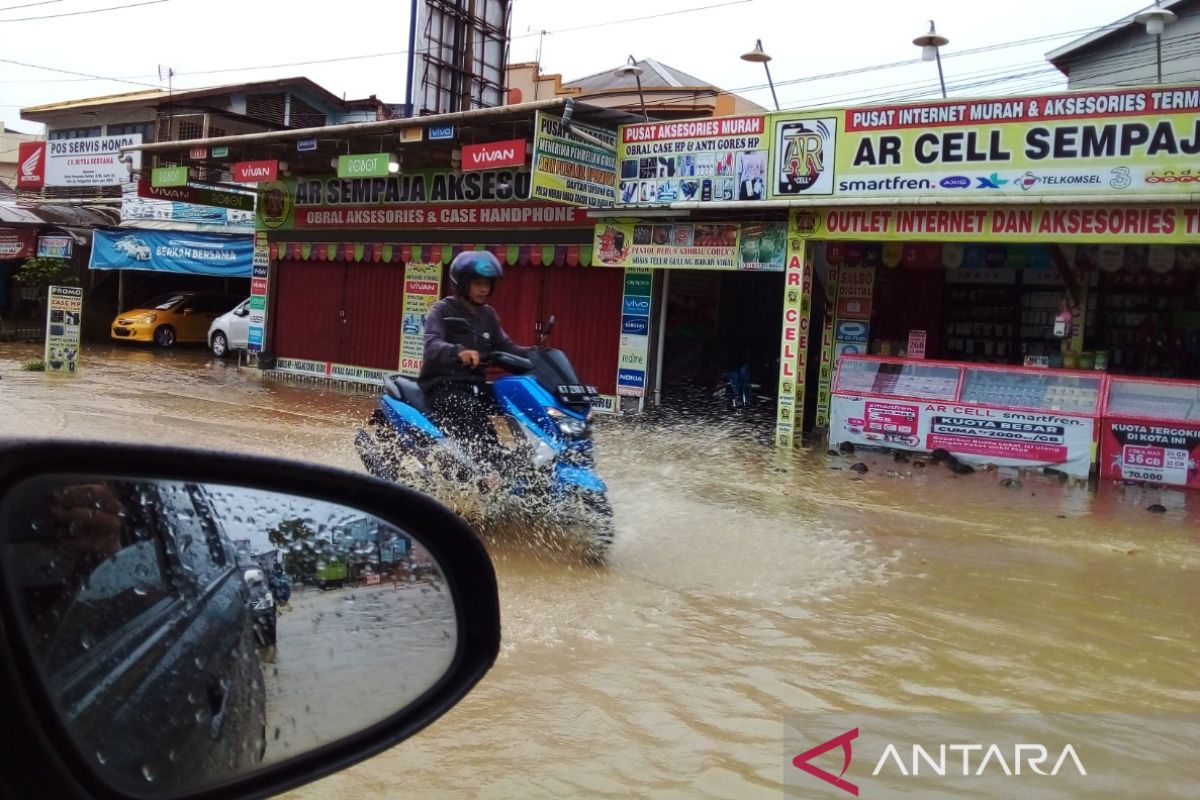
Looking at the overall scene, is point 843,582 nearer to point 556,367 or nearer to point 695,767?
point 556,367

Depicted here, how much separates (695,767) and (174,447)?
2.65 meters

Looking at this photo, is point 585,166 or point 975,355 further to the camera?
point 975,355

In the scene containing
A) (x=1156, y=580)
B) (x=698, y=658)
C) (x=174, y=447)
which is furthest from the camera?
(x=1156, y=580)

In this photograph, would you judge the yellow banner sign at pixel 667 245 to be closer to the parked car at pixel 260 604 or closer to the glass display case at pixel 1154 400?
the glass display case at pixel 1154 400

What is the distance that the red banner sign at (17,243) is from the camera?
86.1 ft

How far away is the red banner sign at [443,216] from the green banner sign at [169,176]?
204 cm

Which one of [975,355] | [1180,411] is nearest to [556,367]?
[1180,411]

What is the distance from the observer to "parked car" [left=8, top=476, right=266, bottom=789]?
4.10ft

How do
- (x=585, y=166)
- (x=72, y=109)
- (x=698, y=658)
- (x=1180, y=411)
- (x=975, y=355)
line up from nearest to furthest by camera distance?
(x=698, y=658)
(x=1180, y=411)
(x=585, y=166)
(x=975, y=355)
(x=72, y=109)

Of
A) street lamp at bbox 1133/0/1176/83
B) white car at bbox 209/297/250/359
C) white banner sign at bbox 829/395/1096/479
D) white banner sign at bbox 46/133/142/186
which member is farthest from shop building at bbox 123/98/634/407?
white banner sign at bbox 46/133/142/186

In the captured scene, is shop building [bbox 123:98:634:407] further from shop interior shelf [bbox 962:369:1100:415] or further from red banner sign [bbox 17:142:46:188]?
red banner sign [bbox 17:142:46:188]

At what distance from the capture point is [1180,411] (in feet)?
34.2

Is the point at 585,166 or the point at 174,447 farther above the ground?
the point at 585,166

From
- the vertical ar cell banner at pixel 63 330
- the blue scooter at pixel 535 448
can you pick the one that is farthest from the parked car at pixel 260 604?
the vertical ar cell banner at pixel 63 330
